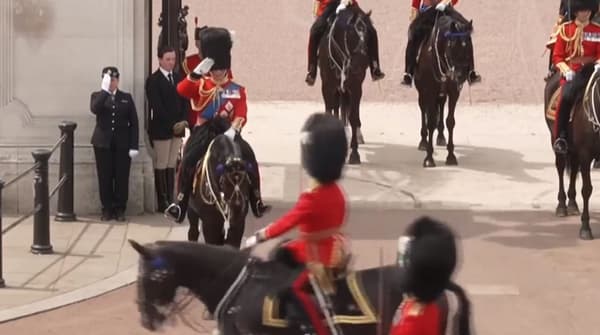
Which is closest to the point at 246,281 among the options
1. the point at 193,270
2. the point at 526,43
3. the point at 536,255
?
the point at 193,270

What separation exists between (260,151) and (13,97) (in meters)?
5.01

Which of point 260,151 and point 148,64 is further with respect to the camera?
point 260,151

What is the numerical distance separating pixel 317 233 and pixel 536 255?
21.4ft

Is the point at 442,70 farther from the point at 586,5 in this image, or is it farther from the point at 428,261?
the point at 428,261

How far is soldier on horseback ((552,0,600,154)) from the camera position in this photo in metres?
16.3

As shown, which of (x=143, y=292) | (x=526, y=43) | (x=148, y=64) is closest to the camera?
(x=143, y=292)

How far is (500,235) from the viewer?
1631 centimetres

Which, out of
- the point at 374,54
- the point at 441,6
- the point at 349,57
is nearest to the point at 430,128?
the point at 374,54

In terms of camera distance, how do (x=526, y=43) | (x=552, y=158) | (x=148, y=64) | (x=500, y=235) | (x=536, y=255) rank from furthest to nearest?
(x=526, y=43), (x=552, y=158), (x=148, y=64), (x=500, y=235), (x=536, y=255)

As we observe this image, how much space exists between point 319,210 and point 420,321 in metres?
1.43

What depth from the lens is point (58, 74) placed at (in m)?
16.9

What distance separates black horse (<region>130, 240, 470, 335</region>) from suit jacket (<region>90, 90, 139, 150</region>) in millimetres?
7507

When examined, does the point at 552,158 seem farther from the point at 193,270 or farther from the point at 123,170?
the point at 193,270

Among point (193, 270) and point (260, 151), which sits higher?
point (193, 270)
